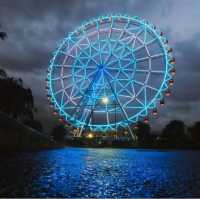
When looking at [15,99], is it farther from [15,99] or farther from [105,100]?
[105,100]

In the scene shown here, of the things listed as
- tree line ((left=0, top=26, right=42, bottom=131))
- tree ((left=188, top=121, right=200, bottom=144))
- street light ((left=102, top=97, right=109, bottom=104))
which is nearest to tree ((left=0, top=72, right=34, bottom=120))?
→ tree line ((left=0, top=26, right=42, bottom=131))

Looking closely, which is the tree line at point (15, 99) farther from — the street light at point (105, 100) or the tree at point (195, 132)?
the tree at point (195, 132)

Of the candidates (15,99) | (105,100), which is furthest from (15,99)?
(105,100)

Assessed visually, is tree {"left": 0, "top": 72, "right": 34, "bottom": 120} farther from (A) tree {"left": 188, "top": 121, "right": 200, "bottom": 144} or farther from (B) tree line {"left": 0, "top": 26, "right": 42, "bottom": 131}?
(A) tree {"left": 188, "top": 121, "right": 200, "bottom": 144}

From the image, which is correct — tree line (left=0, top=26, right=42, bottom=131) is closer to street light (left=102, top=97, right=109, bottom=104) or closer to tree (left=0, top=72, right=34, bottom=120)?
tree (left=0, top=72, right=34, bottom=120)

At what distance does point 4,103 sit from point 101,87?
16602 millimetres

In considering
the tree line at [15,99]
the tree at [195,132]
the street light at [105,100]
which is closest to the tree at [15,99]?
the tree line at [15,99]

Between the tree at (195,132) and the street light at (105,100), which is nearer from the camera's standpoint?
the street light at (105,100)

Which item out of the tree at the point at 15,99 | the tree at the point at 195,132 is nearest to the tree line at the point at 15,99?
the tree at the point at 15,99

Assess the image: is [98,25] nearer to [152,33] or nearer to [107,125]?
[152,33]

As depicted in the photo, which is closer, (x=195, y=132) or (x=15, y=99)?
(x=15, y=99)

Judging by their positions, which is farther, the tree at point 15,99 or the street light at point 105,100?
the street light at point 105,100

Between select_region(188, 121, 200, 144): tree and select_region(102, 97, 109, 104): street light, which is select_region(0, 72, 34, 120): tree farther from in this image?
select_region(188, 121, 200, 144): tree

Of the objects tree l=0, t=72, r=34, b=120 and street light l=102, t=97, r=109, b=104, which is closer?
tree l=0, t=72, r=34, b=120
